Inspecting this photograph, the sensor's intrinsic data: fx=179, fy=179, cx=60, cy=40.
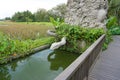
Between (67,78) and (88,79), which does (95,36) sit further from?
(67,78)

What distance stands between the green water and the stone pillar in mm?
1955

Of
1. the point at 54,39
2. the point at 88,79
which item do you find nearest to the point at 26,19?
the point at 54,39

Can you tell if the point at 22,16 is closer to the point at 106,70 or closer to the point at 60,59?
the point at 60,59

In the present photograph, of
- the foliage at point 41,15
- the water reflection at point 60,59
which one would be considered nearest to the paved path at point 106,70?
the water reflection at point 60,59

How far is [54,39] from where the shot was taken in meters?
9.82

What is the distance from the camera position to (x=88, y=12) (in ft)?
30.3

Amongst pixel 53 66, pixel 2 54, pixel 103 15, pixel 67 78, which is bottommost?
pixel 53 66

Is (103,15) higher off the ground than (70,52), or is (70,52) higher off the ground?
(103,15)

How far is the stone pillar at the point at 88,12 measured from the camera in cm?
903

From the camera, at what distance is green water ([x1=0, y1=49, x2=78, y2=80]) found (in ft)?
18.9

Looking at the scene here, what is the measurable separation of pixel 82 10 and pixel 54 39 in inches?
85.1

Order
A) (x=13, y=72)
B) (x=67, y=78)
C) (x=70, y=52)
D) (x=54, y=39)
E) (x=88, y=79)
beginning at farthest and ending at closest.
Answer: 1. (x=54, y=39)
2. (x=70, y=52)
3. (x=13, y=72)
4. (x=88, y=79)
5. (x=67, y=78)

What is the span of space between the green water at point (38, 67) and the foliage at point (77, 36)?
52cm

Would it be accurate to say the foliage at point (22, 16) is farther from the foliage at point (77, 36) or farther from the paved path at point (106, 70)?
the paved path at point (106, 70)
